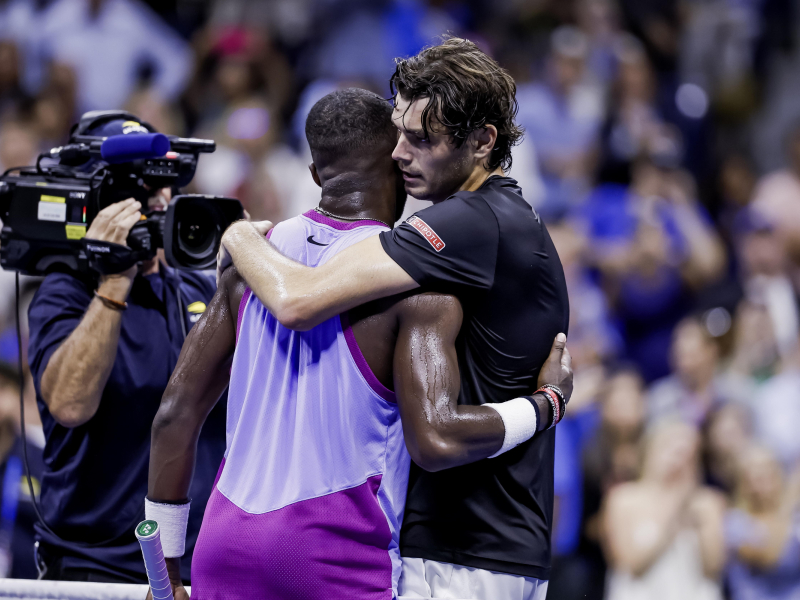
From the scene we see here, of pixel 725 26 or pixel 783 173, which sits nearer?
pixel 783 173

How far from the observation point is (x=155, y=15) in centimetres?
Answer: 812

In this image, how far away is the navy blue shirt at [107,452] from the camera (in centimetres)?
305

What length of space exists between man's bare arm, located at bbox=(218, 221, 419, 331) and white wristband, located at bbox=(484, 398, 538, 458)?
369 millimetres

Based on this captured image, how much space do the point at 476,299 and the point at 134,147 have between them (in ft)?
4.24

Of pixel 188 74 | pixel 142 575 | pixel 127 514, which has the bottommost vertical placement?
pixel 142 575

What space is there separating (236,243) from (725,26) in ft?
19.4

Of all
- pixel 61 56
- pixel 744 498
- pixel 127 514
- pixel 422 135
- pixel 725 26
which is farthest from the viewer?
pixel 61 56

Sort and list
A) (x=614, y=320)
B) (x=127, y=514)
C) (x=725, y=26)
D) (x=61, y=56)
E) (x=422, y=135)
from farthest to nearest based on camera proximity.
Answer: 1. (x=61, y=56)
2. (x=725, y=26)
3. (x=614, y=320)
4. (x=127, y=514)
5. (x=422, y=135)

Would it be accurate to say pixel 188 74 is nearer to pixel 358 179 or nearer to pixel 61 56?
pixel 61 56

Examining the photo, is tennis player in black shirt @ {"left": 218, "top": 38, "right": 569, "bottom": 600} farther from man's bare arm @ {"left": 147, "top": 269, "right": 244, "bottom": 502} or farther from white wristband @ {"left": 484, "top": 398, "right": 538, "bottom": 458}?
man's bare arm @ {"left": 147, "top": 269, "right": 244, "bottom": 502}

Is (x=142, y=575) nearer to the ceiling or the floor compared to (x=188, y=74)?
nearer to the floor

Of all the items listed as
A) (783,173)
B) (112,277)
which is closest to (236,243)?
(112,277)

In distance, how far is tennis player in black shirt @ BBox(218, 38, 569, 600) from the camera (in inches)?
87.2

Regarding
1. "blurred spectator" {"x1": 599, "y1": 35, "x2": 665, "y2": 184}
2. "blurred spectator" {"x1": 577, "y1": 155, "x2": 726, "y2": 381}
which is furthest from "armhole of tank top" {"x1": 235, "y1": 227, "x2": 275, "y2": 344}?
"blurred spectator" {"x1": 599, "y1": 35, "x2": 665, "y2": 184}
